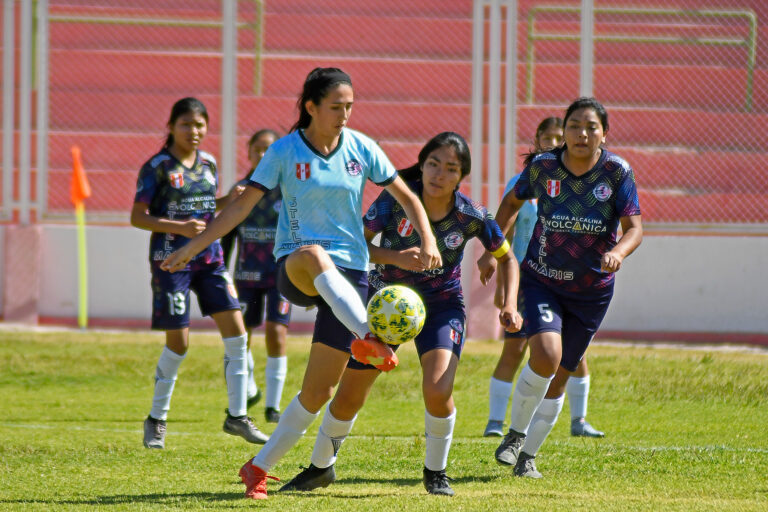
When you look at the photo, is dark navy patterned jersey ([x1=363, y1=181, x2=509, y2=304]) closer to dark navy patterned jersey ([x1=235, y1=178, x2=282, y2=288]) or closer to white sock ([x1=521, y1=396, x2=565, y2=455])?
white sock ([x1=521, y1=396, x2=565, y2=455])

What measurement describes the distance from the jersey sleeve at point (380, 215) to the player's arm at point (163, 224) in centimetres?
163

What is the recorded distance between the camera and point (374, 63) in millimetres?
16250

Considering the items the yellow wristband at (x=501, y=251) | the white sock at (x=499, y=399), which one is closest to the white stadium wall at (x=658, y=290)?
the white sock at (x=499, y=399)

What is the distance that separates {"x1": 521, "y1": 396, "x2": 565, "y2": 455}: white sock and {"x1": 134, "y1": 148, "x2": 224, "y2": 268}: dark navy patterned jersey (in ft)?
7.80

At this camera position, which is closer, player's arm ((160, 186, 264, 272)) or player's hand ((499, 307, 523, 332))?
player's arm ((160, 186, 264, 272))

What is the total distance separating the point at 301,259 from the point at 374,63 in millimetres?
11384

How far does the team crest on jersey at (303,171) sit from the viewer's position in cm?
532

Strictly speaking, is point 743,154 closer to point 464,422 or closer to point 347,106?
point 464,422

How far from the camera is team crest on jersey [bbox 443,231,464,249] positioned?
18.9 ft

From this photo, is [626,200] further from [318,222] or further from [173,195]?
[173,195]

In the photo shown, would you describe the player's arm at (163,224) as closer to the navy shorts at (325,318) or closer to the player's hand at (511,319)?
the navy shorts at (325,318)

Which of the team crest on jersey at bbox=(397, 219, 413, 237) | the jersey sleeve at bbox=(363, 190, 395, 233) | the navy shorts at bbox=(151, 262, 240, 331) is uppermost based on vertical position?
the jersey sleeve at bbox=(363, 190, 395, 233)

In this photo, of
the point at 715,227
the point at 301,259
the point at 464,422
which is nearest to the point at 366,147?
the point at 301,259

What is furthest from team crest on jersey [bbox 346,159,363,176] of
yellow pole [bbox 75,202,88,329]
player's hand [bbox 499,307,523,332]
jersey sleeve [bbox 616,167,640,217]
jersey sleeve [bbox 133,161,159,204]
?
yellow pole [bbox 75,202,88,329]
